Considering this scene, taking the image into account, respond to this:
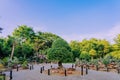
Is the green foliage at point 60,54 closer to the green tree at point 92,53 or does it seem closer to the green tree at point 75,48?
the green tree at point 92,53

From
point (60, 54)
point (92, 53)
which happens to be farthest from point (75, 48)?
point (60, 54)

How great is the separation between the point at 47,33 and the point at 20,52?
20.8 meters

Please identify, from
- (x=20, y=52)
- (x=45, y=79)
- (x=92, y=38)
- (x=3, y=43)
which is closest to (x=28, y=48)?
(x=20, y=52)

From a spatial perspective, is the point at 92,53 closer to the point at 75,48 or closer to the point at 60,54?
the point at 75,48

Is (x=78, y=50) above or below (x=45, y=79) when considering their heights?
above

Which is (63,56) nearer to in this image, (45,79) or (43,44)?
(45,79)

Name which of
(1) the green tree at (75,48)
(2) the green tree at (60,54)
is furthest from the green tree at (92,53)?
(2) the green tree at (60,54)

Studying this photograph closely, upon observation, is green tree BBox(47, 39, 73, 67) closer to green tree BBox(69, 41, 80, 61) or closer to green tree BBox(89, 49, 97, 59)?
green tree BBox(89, 49, 97, 59)

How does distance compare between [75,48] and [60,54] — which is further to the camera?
[75,48]

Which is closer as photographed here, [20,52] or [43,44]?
[20,52]

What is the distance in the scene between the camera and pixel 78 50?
56.2 m

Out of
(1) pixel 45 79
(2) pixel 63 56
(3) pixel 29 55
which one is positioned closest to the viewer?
(1) pixel 45 79

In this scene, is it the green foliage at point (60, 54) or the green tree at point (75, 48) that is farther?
the green tree at point (75, 48)

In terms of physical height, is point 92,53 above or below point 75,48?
below
